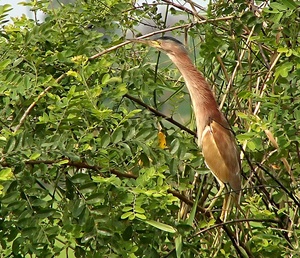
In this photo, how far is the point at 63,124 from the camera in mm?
1890

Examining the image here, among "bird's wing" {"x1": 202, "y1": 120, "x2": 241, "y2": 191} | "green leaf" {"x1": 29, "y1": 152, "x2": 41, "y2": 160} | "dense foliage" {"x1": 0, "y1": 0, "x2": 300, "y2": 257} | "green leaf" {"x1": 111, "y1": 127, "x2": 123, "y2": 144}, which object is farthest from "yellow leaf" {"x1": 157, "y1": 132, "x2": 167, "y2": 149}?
"green leaf" {"x1": 29, "y1": 152, "x2": 41, "y2": 160}

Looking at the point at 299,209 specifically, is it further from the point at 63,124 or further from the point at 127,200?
the point at 63,124

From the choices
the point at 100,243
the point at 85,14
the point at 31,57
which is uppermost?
A: the point at 85,14

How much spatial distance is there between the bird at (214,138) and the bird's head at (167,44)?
0.09 metres

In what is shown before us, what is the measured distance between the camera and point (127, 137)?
1.90m

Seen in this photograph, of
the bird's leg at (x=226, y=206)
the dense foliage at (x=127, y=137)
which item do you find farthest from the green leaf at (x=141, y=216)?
the bird's leg at (x=226, y=206)

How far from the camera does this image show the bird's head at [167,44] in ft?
7.82

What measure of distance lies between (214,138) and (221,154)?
51 mm

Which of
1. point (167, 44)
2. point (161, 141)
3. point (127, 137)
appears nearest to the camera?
point (127, 137)

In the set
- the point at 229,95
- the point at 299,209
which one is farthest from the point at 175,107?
the point at 299,209

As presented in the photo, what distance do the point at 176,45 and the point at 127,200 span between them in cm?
73

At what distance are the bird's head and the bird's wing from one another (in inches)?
12.4

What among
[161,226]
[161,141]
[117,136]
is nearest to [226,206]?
[161,141]

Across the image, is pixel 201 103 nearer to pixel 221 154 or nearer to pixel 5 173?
pixel 221 154
